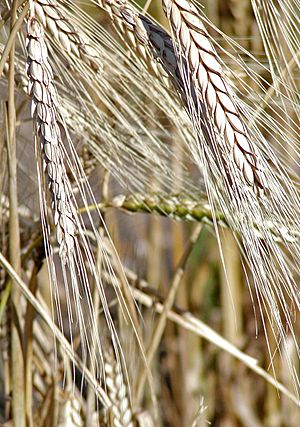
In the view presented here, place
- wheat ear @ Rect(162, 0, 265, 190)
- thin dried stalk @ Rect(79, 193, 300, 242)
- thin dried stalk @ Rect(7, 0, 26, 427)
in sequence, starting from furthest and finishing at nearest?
thin dried stalk @ Rect(79, 193, 300, 242)
thin dried stalk @ Rect(7, 0, 26, 427)
wheat ear @ Rect(162, 0, 265, 190)

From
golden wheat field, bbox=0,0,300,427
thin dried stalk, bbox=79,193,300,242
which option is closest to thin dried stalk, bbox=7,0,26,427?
golden wheat field, bbox=0,0,300,427

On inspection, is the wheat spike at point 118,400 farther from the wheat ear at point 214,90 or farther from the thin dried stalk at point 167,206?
the wheat ear at point 214,90

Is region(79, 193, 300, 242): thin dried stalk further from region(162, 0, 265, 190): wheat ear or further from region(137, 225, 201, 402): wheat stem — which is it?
region(162, 0, 265, 190): wheat ear

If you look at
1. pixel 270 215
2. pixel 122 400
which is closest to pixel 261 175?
pixel 270 215

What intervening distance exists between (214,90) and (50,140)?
106 millimetres

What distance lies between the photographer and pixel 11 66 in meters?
0.57

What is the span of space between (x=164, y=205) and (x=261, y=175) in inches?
11.7

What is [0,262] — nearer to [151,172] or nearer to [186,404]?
[151,172]

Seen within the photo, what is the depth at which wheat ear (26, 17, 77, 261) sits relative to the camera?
50 cm

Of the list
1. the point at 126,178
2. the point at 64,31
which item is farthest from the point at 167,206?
the point at 64,31

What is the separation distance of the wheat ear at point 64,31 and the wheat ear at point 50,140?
7 cm

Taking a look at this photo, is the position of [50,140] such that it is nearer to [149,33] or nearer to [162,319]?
[149,33]

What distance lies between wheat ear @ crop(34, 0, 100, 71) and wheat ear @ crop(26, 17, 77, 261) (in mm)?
65

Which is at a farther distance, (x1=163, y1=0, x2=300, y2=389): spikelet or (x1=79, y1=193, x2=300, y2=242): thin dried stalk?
(x1=79, y1=193, x2=300, y2=242): thin dried stalk
